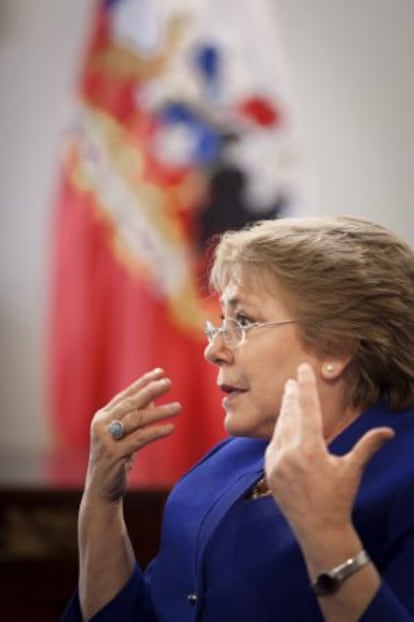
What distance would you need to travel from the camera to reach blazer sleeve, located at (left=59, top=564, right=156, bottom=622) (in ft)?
5.65

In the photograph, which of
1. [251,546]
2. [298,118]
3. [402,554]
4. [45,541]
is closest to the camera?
[402,554]

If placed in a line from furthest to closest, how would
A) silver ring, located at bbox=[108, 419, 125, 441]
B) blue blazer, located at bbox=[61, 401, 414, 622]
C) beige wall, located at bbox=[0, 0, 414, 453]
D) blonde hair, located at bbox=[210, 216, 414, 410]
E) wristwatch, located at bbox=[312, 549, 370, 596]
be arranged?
beige wall, located at bbox=[0, 0, 414, 453]
silver ring, located at bbox=[108, 419, 125, 441]
blonde hair, located at bbox=[210, 216, 414, 410]
blue blazer, located at bbox=[61, 401, 414, 622]
wristwatch, located at bbox=[312, 549, 370, 596]

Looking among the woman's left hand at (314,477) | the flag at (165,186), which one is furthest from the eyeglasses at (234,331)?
the flag at (165,186)

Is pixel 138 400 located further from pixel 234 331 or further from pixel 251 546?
pixel 251 546

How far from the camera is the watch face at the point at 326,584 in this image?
49.5 inches

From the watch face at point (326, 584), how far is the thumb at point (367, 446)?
13 cm

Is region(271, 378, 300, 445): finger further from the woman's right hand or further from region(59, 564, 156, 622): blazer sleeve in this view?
region(59, 564, 156, 622): blazer sleeve

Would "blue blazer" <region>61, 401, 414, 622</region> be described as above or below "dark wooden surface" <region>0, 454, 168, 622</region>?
above

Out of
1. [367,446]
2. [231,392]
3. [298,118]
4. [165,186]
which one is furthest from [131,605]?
[298,118]

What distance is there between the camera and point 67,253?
13.2 feet

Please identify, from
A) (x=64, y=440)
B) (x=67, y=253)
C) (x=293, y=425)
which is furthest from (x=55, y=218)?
(x=293, y=425)

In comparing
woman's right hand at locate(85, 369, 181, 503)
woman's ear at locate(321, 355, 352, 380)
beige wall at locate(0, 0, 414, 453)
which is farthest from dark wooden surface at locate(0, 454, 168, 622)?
woman's ear at locate(321, 355, 352, 380)

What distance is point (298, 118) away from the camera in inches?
153

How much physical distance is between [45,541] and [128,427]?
4.14 feet
